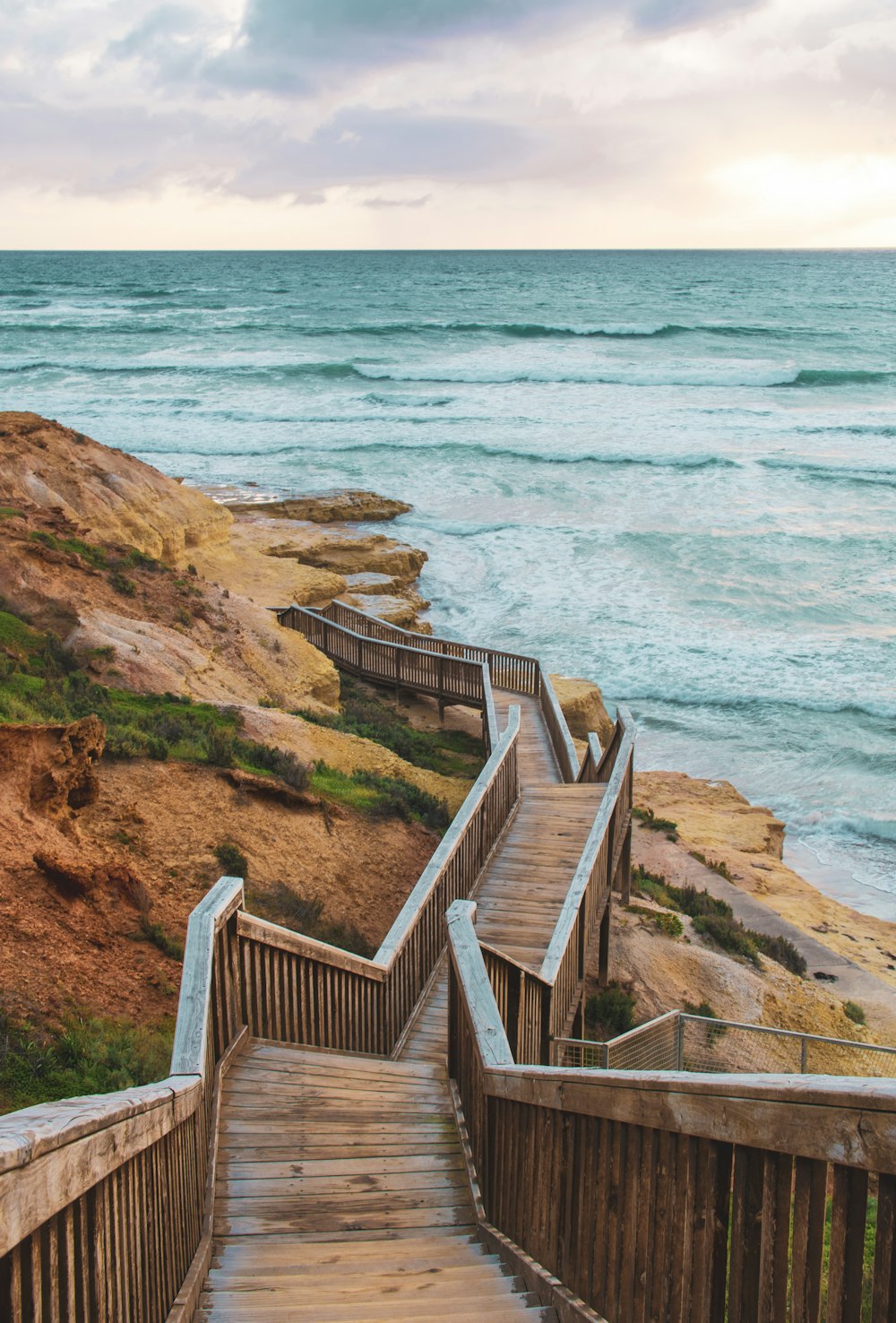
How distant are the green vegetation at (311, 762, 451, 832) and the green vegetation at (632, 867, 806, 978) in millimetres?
3722

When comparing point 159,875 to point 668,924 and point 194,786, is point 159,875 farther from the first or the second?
point 668,924

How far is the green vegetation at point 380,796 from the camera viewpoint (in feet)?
41.6

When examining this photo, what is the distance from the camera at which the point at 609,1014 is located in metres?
11.5

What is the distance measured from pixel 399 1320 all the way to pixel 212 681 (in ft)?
39.6

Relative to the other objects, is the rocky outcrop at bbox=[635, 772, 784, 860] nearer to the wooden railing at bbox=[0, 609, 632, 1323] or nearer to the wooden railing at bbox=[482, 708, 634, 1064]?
the wooden railing at bbox=[482, 708, 634, 1064]

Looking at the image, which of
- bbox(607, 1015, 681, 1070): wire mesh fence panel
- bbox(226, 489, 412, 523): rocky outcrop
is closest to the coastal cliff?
bbox(607, 1015, 681, 1070): wire mesh fence panel

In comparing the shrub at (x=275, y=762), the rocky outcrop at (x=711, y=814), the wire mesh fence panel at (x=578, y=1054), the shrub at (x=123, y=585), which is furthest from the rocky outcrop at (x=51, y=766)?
the rocky outcrop at (x=711, y=814)

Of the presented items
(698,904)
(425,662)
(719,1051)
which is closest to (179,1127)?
(719,1051)

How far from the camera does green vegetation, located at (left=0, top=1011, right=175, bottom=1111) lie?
5723 millimetres

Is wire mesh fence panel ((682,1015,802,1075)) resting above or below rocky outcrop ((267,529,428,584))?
below

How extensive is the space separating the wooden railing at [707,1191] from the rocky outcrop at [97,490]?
55.7 ft

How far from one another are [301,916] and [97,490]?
570 inches

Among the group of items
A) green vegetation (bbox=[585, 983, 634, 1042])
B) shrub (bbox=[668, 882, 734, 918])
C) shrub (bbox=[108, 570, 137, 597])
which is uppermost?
shrub (bbox=[108, 570, 137, 597])

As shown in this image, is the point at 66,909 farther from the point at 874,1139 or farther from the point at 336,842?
the point at 874,1139
